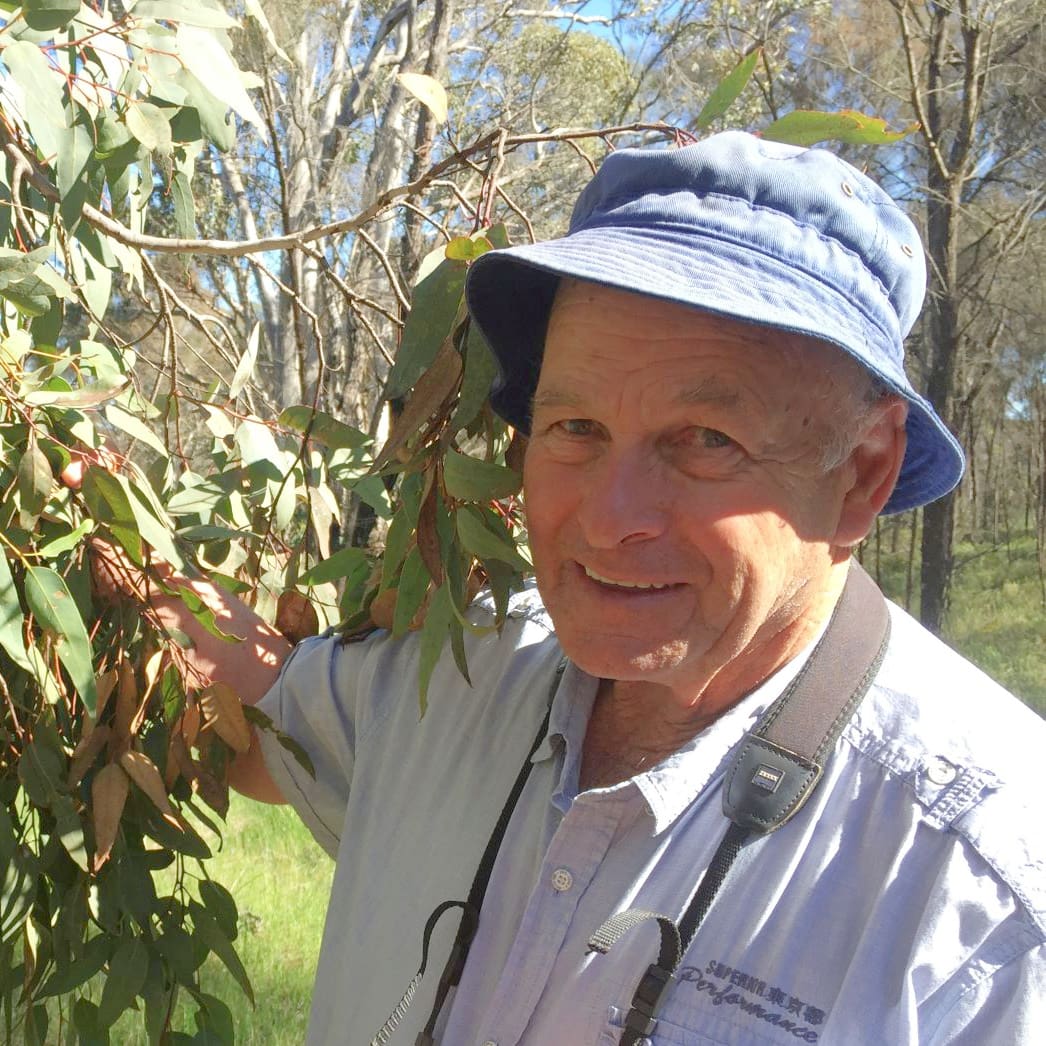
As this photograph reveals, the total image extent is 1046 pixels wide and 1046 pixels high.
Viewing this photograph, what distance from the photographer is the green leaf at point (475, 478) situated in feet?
4.35

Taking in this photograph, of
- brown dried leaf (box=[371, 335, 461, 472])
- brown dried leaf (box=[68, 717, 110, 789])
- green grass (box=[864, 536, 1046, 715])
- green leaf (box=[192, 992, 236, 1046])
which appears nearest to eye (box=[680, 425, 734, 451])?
brown dried leaf (box=[371, 335, 461, 472])

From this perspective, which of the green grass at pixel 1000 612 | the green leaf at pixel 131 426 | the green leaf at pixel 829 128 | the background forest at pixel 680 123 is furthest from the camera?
the green grass at pixel 1000 612

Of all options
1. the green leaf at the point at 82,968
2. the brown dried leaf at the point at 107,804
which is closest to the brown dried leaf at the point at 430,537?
the brown dried leaf at the point at 107,804

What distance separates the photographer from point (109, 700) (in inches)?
61.9

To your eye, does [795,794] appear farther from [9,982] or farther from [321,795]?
[9,982]

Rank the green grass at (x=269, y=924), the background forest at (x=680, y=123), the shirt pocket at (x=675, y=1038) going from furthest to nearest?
the background forest at (x=680, y=123)
the green grass at (x=269, y=924)
the shirt pocket at (x=675, y=1038)

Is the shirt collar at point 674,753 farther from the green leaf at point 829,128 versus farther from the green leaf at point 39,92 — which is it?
the green leaf at point 39,92

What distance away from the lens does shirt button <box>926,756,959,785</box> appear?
39.8 inches

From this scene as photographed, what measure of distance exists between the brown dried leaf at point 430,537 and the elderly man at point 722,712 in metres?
0.16

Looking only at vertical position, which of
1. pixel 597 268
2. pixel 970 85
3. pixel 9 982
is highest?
pixel 970 85

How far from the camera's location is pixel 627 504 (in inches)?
43.6

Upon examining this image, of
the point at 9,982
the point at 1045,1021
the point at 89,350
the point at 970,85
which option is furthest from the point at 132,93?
the point at 970,85

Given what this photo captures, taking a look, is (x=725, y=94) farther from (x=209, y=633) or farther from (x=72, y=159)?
(x=209, y=633)

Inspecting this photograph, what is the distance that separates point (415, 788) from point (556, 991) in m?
0.32
